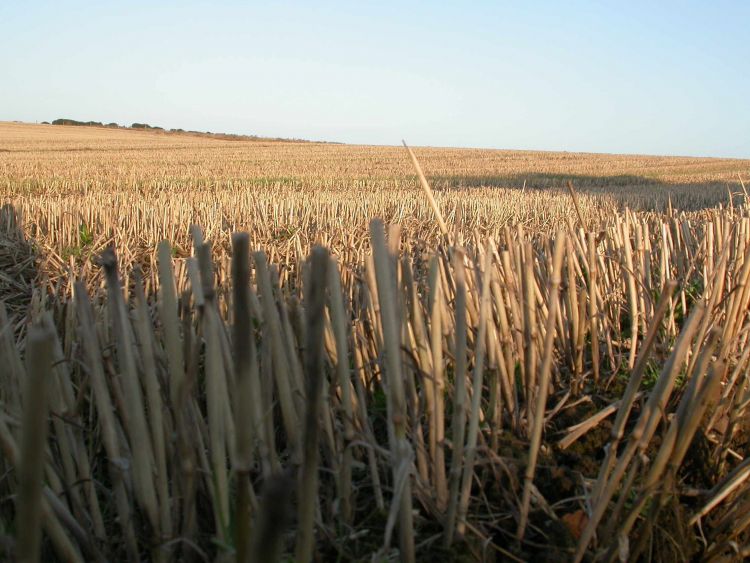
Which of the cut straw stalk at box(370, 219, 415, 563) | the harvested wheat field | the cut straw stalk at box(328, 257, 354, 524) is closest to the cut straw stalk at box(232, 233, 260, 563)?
A: the harvested wheat field

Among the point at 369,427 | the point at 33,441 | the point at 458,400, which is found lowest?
the point at 369,427

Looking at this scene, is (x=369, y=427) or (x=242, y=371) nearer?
(x=242, y=371)

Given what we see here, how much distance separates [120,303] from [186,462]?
0.31 m

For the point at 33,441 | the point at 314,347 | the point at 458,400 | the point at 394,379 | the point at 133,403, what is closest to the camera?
the point at 33,441

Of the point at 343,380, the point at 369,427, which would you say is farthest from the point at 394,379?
the point at 369,427

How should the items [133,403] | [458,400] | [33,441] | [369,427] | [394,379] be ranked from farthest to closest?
1. [369,427]
2. [458,400]
3. [394,379]
4. [133,403]
5. [33,441]

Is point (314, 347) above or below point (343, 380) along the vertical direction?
above

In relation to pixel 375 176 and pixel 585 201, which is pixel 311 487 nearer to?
pixel 585 201

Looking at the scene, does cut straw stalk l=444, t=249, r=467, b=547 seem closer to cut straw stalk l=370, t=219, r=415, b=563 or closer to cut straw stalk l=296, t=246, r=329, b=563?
cut straw stalk l=370, t=219, r=415, b=563

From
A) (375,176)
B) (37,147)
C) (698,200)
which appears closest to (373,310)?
(698,200)

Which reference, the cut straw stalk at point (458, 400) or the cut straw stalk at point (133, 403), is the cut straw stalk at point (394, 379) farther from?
the cut straw stalk at point (133, 403)

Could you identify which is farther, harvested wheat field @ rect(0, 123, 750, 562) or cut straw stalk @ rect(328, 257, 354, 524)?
cut straw stalk @ rect(328, 257, 354, 524)

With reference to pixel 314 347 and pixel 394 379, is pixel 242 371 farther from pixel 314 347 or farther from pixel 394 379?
pixel 394 379

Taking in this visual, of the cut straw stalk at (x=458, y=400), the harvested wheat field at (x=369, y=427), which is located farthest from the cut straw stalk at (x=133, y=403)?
the cut straw stalk at (x=458, y=400)
